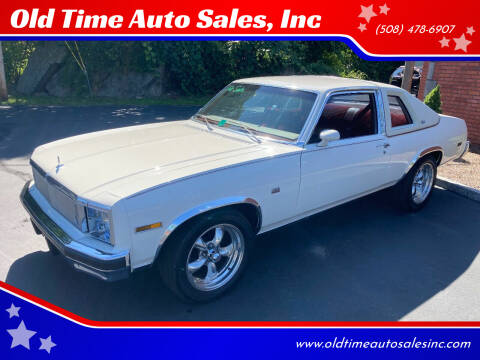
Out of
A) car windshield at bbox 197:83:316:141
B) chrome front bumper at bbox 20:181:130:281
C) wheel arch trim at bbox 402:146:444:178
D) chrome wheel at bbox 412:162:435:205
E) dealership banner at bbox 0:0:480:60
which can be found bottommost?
chrome wheel at bbox 412:162:435:205

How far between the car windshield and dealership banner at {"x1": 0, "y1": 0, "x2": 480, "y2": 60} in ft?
2.00

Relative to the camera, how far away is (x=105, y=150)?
11.8 feet

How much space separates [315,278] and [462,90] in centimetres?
686

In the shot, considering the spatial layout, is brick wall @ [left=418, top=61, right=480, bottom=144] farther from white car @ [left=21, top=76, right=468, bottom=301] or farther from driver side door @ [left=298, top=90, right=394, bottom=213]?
driver side door @ [left=298, top=90, right=394, bottom=213]

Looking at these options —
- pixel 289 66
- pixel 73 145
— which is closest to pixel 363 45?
pixel 73 145

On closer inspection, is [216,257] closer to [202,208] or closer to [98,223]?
[202,208]

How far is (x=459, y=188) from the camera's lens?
5879 mm

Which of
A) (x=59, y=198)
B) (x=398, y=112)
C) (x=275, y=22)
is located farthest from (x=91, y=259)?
(x=398, y=112)

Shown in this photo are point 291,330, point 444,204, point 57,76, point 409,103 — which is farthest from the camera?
point 57,76

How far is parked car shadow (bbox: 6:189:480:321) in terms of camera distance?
3207mm

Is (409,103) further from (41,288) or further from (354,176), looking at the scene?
(41,288)

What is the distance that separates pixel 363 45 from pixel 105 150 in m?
2.54

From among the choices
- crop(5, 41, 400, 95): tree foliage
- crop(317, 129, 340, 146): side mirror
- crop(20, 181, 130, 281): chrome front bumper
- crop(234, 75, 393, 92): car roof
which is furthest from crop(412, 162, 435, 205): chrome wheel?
crop(5, 41, 400, 95): tree foliage

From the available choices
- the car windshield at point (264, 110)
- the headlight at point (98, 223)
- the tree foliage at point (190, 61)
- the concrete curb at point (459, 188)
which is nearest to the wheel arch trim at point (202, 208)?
the headlight at point (98, 223)
